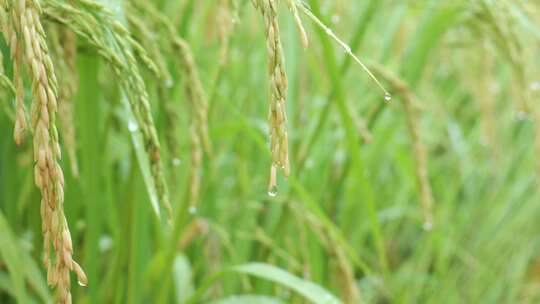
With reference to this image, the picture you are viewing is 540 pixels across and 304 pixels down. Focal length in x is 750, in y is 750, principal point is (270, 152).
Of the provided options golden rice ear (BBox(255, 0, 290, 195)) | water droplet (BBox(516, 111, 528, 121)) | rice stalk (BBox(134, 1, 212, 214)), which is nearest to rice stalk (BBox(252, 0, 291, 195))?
golden rice ear (BBox(255, 0, 290, 195))

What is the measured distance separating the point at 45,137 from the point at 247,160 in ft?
4.53

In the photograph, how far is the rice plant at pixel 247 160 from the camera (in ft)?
2.36

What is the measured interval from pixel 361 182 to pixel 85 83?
0.49 m

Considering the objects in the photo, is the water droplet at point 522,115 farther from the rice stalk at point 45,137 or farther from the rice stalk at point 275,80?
the rice stalk at point 45,137

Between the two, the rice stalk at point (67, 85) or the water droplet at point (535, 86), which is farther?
the water droplet at point (535, 86)

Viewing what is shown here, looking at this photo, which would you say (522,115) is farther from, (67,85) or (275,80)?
(275,80)

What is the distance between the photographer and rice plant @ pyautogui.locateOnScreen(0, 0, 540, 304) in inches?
28.4

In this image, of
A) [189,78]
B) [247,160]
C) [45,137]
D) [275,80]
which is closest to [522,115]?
[247,160]

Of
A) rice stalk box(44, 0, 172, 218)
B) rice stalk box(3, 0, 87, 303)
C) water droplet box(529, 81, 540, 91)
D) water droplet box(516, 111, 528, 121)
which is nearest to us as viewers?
rice stalk box(3, 0, 87, 303)

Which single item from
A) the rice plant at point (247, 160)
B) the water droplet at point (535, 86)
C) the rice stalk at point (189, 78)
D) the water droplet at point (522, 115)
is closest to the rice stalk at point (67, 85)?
the rice plant at point (247, 160)

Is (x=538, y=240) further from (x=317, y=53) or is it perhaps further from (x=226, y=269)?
(x=226, y=269)

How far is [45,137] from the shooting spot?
0.48 meters

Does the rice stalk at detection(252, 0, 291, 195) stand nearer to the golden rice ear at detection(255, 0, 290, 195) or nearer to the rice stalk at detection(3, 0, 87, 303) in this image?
the golden rice ear at detection(255, 0, 290, 195)

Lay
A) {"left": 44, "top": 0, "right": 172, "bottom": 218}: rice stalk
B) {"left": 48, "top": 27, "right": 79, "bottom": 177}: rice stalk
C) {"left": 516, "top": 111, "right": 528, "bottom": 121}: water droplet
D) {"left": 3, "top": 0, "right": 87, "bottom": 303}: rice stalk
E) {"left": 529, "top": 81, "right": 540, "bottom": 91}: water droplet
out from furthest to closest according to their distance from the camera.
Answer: {"left": 516, "top": 111, "right": 528, "bottom": 121}: water droplet → {"left": 529, "top": 81, "right": 540, "bottom": 91}: water droplet → {"left": 48, "top": 27, "right": 79, "bottom": 177}: rice stalk → {"left": 44, "top": 0, "right": 172, "bottom": 218}: rice stalk → {"left": 3, "top": 0, "right": 87, "bottom": 303}: rice stalk
